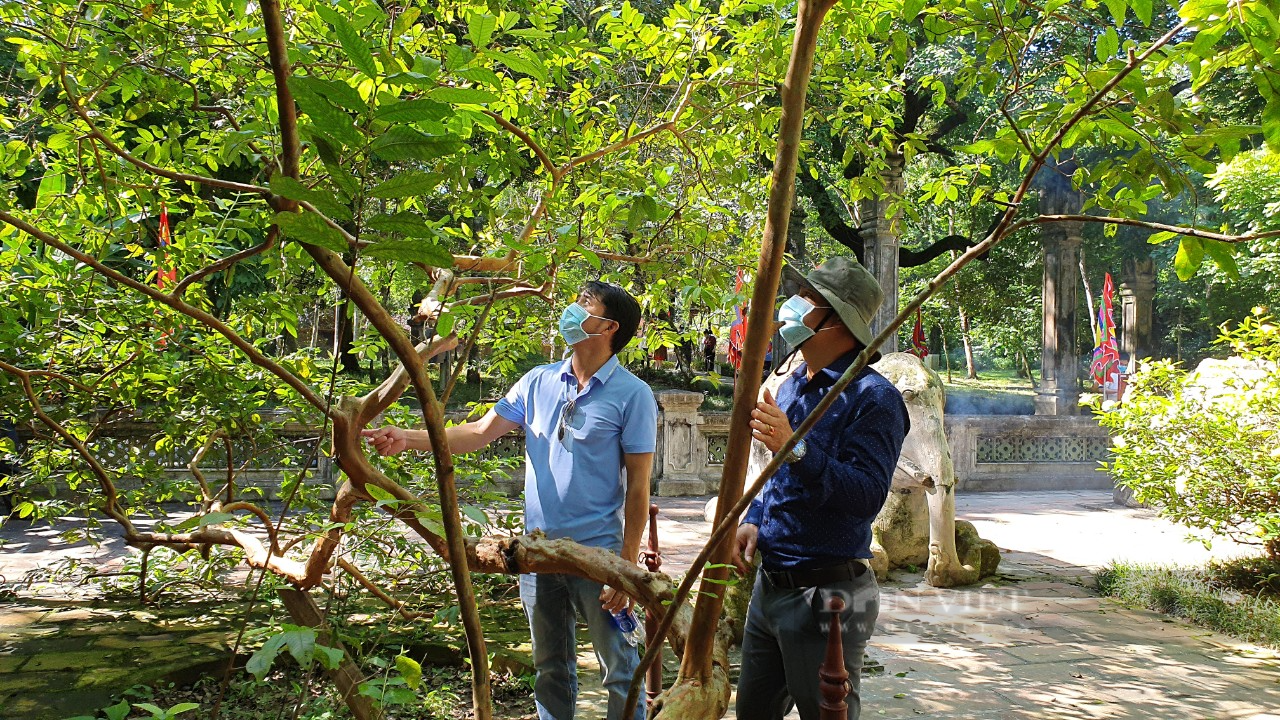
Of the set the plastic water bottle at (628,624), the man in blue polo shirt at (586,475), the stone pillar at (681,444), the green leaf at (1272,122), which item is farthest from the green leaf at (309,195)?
the stone pillar at (681,444)

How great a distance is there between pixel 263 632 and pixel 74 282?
2709 mm

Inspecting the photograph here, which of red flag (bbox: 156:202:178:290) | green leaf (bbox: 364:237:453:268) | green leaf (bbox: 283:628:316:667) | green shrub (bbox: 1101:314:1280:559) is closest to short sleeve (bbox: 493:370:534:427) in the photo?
red flag (bbox: 156:202:178:290)

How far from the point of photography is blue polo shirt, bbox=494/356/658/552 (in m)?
3.09

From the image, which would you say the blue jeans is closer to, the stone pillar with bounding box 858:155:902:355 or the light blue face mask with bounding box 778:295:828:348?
the light blue face mask with bounding box 778:295:828:348

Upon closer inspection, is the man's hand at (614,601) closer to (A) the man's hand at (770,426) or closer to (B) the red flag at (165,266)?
(A) the man's hand at (770,426)

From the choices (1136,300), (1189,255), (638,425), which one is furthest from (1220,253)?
(1136,300)

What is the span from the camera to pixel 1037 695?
186 inches

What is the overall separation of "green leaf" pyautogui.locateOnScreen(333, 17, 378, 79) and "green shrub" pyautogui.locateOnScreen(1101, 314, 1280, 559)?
698 cm

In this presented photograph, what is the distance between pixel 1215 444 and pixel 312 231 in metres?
7.49

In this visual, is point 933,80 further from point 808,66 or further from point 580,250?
point 808,66

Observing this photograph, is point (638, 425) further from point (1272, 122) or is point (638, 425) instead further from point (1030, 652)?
point (1030, 652)

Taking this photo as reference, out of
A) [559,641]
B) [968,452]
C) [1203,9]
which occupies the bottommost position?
[559,641]

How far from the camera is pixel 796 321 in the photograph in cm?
260

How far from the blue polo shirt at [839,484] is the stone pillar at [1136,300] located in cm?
2435
